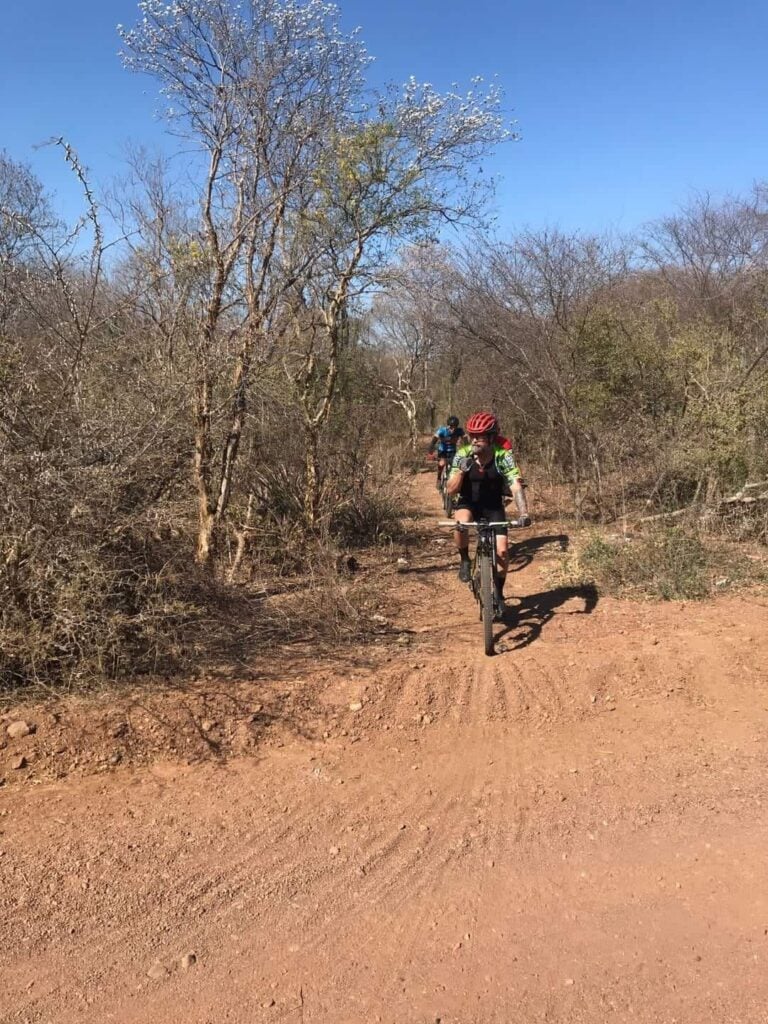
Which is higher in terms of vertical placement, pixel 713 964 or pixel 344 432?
pixel 344 432

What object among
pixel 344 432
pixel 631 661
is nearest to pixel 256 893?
pixel 631 661

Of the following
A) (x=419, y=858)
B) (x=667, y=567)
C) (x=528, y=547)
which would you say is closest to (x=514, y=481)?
(x=667, y=567)

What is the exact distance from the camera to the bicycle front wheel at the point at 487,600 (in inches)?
199

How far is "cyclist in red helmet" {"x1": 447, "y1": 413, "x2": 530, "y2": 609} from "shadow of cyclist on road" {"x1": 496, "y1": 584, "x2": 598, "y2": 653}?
27 cm

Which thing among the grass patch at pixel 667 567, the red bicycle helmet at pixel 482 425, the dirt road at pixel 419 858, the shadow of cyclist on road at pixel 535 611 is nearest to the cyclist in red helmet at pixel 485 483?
the red bicycle helmet at pixel 482 425

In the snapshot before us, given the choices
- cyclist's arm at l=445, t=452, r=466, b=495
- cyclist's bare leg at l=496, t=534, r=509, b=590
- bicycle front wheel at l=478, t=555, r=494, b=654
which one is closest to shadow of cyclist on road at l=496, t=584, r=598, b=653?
bicycle front wheel at l=478, t=555, r=494, b=654

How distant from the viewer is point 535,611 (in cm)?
618

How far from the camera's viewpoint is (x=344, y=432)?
9.80m

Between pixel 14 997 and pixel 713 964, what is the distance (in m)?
2.36

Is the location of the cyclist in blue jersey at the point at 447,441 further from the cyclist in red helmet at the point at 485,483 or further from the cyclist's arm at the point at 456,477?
the cyclist's arm at the point at 456,477

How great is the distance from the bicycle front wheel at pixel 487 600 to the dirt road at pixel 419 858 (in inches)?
11.8

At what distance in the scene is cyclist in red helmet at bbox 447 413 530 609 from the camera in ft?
18.2

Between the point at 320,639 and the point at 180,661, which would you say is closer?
the point at 180,661

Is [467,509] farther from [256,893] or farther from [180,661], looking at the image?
[256,893]
